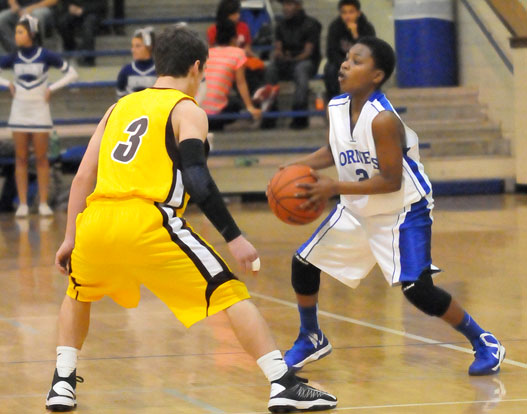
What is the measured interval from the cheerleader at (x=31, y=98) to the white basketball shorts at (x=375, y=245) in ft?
23.5

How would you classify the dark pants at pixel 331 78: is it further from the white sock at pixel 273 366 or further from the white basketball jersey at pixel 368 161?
the white sock at pixel 273 366

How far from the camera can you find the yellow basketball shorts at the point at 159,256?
13.2 feet

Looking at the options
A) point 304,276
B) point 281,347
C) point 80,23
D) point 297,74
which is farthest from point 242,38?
point 304,276

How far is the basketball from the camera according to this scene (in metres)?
4.69

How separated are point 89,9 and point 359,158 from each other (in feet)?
34.7

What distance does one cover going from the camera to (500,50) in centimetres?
1348

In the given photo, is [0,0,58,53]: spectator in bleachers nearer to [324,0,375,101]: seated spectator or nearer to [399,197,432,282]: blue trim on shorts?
[324,0,375,101]: seated spectator

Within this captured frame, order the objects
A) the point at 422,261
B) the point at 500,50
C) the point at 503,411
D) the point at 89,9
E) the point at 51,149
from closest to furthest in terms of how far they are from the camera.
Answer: the point at 503,411, the point at 422,261, the point at 51,149, the point at 500,50, the point at 89,9

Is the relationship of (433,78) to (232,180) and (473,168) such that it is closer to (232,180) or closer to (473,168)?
Answer: (473,168)

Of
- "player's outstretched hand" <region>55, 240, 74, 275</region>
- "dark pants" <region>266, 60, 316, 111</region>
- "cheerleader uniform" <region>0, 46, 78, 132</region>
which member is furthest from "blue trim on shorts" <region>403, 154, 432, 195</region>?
"dark pants" <region>266, 60, 316, 111</region>

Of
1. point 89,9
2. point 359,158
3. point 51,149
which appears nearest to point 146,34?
point 51,149

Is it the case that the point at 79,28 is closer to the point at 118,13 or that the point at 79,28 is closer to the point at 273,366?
the point at 118,13

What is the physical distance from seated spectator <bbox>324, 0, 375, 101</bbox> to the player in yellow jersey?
27.1 ft

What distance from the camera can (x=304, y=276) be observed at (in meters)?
4.93
